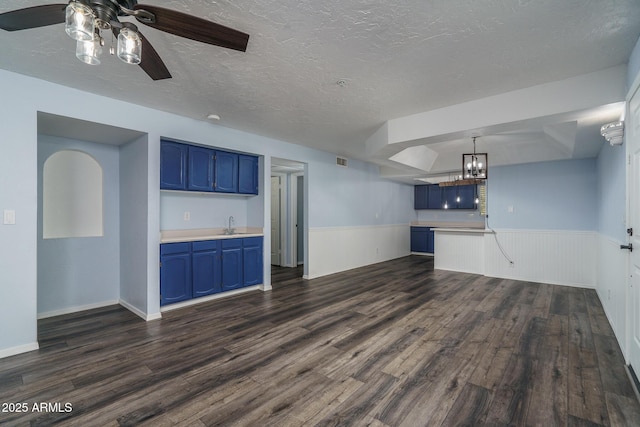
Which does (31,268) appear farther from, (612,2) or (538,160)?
(538,160)

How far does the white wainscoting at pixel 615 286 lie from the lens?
260 centimetres

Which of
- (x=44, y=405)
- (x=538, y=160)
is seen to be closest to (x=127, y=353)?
(x=44, y=405)

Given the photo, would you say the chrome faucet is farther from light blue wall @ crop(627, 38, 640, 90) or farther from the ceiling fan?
light blue wall @ crop(627, 38, 640, 90)

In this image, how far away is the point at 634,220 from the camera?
219 centimetres

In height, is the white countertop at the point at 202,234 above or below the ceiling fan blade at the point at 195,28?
below

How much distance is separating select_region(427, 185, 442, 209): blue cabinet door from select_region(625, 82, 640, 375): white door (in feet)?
21.1

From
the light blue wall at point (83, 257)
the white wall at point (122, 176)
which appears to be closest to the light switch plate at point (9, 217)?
the white wall at point (122, 176)

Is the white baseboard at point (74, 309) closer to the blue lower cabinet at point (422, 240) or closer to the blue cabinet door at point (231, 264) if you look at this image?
the blue cabinet door at point (231, 264)

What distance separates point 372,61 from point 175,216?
3275 millimetres

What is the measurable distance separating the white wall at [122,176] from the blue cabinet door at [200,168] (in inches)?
6.3

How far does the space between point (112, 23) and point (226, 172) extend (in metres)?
2.89

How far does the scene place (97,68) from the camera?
2.51m

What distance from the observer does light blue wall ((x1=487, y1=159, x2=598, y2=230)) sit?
16.4ft

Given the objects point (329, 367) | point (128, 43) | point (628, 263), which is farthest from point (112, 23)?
point (628, 263)
